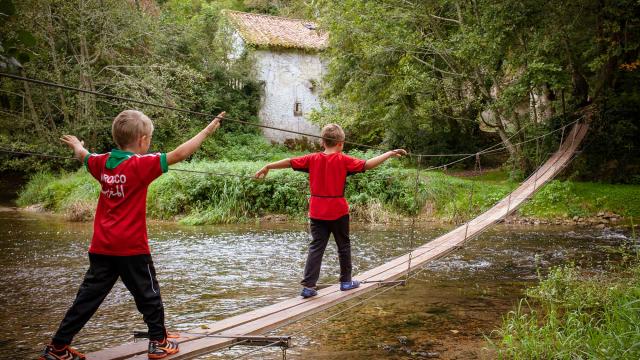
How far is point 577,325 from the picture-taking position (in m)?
3.85

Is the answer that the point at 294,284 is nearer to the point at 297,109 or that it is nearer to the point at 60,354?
the point at 60,354

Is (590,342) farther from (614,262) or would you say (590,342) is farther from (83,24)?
(83,24)

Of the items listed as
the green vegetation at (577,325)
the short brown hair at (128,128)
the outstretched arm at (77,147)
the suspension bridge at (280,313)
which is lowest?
the green vegetation at (577,325)

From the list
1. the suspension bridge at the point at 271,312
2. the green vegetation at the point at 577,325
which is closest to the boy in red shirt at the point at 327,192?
the suspension bridge at the point at 271,312

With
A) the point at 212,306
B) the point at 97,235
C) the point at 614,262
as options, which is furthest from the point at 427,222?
the point at 97,235

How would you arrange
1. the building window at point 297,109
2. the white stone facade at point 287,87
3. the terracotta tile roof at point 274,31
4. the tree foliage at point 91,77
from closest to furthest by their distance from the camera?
1. the tree foliage at point 91,77
2. the terracotta tile roof at point 274,31
3. the white stone facade at point 287,87
4. the building window at point 297,109

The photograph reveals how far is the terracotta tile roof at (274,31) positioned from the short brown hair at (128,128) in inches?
738

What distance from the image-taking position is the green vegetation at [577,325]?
130 inches

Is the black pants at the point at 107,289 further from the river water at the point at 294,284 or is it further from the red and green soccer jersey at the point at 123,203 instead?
the river water at the point at 294,284

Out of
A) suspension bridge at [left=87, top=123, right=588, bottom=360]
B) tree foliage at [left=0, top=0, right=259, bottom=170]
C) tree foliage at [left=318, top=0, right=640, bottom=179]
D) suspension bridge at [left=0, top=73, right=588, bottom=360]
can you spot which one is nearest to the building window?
tree foliage at [left=0, top=0, right=259, bottom=170]

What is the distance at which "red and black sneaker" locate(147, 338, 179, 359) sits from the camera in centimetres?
266

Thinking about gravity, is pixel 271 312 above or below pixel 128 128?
below

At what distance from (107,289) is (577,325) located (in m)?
3.02

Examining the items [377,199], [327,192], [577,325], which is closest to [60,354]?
[327,192]
